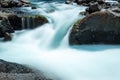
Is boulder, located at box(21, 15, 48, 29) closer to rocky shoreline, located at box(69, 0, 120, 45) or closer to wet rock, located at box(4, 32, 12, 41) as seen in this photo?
wet rock, located at box(4, 32, 12, 41)

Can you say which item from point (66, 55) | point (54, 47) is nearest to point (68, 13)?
point (54, 47)

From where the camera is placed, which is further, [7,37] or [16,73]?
[7,37]

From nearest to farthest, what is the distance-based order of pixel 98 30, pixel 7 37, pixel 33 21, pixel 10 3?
pixel 98 30 < pixel 7 37 < pixel 33 21 < pixel 10 3

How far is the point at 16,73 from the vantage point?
29.8 ft

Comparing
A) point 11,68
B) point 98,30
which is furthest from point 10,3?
point 11,68

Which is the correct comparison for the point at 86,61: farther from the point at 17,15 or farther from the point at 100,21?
the point at 17,15

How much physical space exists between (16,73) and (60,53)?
4.90 meters

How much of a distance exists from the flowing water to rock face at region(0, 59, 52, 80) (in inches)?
34.2

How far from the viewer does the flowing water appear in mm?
10844

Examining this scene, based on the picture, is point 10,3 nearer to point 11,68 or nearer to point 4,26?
point 4,26

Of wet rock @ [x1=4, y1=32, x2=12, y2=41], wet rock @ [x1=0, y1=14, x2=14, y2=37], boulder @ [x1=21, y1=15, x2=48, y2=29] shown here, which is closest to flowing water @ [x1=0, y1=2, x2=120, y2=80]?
wet rock @ [x1=4, y1=32, x2=12, y2=41]

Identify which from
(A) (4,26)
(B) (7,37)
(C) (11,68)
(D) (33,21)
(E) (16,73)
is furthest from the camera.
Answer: (D) (33,21)

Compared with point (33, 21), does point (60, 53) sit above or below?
below

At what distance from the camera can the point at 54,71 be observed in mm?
10891
